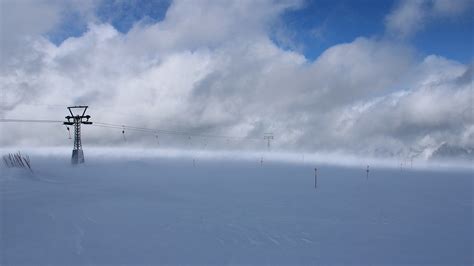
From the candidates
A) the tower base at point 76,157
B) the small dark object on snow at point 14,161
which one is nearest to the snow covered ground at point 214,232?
the small dark object on snow at point 14,161

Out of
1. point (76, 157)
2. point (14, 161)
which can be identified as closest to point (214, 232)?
point (14, 161)

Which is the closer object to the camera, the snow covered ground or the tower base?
the snow covered ground

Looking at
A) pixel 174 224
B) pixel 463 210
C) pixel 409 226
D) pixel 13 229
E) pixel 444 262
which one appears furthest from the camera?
pixel 463 210

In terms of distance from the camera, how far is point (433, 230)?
24797 millimetres

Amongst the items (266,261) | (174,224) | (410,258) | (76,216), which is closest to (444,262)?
(410,258)

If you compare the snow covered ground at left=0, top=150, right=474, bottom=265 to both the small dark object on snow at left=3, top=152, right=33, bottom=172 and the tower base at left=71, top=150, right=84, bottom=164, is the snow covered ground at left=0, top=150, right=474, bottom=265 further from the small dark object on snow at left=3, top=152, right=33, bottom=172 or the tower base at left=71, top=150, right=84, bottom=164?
the tower base at left=71, top=150, right=84, bottom=164

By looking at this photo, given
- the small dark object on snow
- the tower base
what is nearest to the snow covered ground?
the small dark object on snow

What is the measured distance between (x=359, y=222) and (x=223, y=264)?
15302mm

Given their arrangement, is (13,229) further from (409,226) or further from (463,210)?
(463,210)

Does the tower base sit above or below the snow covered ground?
above

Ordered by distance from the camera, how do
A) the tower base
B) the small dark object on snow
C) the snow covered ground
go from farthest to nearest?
the tower base, the small dark object on snow, the snow covered ground

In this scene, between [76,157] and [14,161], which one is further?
[76,157]

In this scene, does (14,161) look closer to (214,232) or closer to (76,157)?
(76,157)

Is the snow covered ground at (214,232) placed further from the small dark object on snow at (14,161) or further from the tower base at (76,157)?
the tower base at (76,157)
